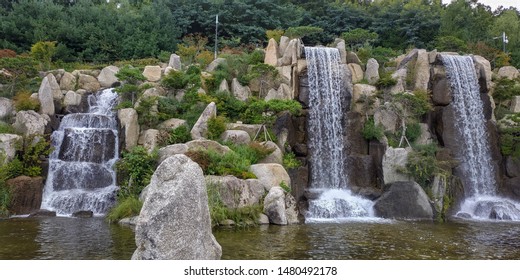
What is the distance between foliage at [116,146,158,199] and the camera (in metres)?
16.2

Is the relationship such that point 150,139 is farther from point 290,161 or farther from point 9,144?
point 290,161

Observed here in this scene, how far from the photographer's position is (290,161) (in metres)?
18.8

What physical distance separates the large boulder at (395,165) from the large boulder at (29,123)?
1384 centimetres

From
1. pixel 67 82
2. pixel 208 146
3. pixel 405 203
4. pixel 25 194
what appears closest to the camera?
pixel 25 194

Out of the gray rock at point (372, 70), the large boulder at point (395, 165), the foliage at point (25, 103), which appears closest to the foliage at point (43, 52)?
the foliage at point (25, 103)

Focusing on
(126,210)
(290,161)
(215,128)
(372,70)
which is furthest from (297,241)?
(372,70)

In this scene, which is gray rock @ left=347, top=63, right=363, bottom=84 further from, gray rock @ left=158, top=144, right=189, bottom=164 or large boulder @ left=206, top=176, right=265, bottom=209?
large boulder @ left=206, top=176, right=265, bottom=209

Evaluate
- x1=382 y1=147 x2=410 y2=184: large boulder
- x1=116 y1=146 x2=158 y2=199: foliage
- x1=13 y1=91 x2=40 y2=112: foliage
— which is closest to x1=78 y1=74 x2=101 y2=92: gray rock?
x1=13 y1=91 x2=40 y2=112: foliage

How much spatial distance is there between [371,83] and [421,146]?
4.80m

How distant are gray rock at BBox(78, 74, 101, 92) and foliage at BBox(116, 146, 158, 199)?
809 centimetres

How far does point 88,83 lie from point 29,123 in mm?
5635

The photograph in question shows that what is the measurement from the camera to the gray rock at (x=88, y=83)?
23562mm

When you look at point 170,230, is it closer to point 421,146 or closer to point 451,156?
point 421,146
